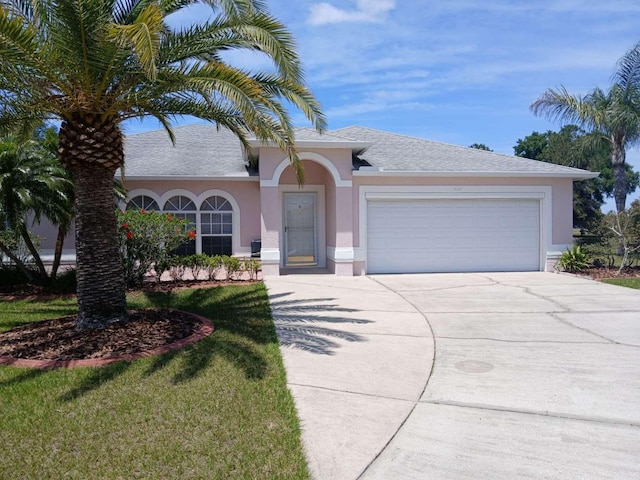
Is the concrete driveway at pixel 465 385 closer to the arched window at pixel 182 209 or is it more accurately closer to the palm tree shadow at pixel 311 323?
the palm tree shadow at pixel 311 323

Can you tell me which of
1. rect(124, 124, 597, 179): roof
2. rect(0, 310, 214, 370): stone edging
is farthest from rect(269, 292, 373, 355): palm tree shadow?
rect(124, 124, 597, 179): roof

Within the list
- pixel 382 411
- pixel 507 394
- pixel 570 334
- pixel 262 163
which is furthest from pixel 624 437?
pixel 262 163

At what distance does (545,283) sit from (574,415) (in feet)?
29.0

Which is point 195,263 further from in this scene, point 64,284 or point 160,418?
point 160,418

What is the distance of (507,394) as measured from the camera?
16.7ft

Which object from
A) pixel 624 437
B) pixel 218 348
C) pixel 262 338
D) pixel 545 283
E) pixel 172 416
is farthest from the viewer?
pixel 545 283

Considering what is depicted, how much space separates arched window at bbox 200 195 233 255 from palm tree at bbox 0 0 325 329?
715cm

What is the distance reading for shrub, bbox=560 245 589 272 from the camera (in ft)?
48.1

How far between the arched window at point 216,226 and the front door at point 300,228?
2.01 metres

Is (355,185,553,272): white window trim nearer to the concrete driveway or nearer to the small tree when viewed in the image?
the small tree

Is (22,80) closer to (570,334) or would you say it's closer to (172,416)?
(172,416)

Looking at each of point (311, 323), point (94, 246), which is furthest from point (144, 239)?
point (311, 323)

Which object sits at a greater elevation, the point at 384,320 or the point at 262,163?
the point at 262,163

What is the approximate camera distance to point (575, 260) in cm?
1468
